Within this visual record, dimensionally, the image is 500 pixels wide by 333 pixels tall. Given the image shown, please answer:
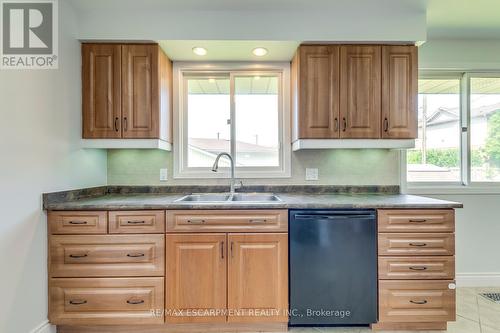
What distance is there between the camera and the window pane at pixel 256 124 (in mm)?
2711

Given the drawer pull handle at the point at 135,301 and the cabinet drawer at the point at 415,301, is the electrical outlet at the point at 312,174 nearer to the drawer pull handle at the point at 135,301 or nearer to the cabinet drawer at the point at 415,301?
the cabinet drawer at the point at 415,301

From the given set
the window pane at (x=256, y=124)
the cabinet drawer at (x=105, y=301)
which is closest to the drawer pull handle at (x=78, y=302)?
the cabinet drawer at (x=105, y=301)

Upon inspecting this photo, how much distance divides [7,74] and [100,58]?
73 centimetres

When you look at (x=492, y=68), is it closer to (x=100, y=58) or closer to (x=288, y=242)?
(x=288, y=242)

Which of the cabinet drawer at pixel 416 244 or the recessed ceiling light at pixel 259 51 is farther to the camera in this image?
the recessed ceiling light at pixel 259 51

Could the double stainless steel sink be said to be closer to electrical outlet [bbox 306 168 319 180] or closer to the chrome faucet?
the chrome faucet

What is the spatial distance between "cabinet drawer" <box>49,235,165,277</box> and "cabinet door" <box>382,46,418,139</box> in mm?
2087

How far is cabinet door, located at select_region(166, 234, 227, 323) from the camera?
190 centimetres

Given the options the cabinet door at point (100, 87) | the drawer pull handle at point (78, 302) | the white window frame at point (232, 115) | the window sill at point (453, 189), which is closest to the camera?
the drawer pull handle at point (78, 302)

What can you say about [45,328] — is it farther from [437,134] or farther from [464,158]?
[464,158]

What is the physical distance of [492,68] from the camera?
2.73 metres

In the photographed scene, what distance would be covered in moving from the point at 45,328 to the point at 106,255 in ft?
2.03

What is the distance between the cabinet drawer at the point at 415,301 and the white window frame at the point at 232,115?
1.25 m

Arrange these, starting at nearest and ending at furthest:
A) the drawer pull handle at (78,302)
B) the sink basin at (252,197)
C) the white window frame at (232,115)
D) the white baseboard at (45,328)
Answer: the white baseboard at (45,328) < the drawer pull handle at (78,302) < the sink basin at (252,197) < the white window frame at (232,115)
